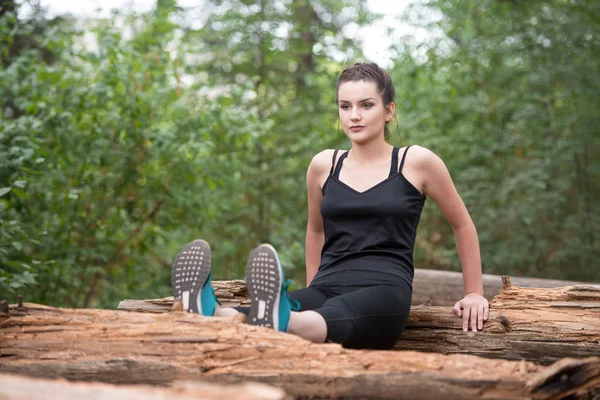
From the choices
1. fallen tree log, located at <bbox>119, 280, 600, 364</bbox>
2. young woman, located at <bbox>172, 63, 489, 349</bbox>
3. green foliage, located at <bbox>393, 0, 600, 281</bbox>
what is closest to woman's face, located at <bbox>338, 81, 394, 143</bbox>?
young woman, located at <bbox>172, 63, 489, 349</bbox>

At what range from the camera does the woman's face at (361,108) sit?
3.12m

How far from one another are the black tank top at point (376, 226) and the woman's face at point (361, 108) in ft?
0.60

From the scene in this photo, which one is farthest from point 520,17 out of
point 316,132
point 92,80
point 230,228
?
point 92,80

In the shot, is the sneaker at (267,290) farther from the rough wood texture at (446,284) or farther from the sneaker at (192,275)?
the rough wood texture at (446,284)

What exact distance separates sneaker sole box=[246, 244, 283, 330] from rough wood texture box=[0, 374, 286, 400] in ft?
2.85

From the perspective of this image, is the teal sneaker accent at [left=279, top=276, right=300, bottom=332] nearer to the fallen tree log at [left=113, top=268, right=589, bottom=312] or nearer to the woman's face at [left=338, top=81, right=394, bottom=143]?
the woman's face at [left=338, top=81, right=394, bottom=143]

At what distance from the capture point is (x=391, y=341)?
9.45 ft

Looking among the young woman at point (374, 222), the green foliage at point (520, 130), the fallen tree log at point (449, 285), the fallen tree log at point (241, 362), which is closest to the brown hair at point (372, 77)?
the young woman at point (374, 222)

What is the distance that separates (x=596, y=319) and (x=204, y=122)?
340 cm

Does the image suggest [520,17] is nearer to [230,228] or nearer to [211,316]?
[230,228]

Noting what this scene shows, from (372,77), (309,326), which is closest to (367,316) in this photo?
(309,326)

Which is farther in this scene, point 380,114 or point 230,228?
point 230,228

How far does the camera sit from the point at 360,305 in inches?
108

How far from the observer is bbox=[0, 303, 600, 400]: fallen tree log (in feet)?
7.09
